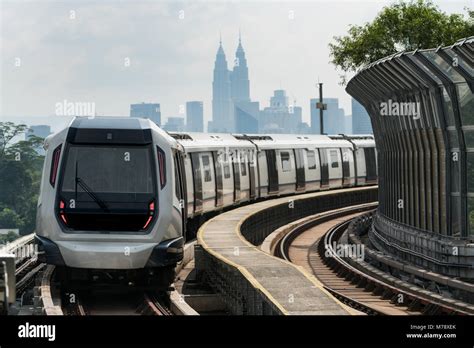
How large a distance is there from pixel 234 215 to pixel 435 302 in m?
11.0

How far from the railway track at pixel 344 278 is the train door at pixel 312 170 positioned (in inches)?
141

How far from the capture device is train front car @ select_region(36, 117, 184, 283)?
1523cm

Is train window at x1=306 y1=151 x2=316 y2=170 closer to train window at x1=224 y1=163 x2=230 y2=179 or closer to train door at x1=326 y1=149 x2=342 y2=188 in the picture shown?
train door at x1=326 y1=149 x2=342 y2=188

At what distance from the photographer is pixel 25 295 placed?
18.3 meters

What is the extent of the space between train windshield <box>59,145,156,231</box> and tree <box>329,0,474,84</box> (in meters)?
36.9

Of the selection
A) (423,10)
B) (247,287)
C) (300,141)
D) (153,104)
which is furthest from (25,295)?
(153,104)

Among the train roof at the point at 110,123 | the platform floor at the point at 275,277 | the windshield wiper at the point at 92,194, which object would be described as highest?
the train roof at the point at 110,123

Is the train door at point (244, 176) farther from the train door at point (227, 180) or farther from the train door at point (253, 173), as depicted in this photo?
the train door at point (227, 180)

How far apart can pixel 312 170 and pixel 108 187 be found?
27400mm

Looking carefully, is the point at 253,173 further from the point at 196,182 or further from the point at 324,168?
the point at 196,182

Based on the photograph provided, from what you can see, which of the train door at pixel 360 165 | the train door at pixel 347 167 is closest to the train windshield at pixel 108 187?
the train door at pixel 347 167

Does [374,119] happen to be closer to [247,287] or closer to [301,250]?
[301,250]

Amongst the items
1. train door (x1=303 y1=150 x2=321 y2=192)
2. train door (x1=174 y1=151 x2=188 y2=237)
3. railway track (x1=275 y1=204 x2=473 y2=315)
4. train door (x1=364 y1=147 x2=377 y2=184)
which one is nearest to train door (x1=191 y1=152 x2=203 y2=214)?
railway track (x1=275 y1=204 x2=473 y2=315)

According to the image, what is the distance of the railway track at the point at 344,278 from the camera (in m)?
17.8
